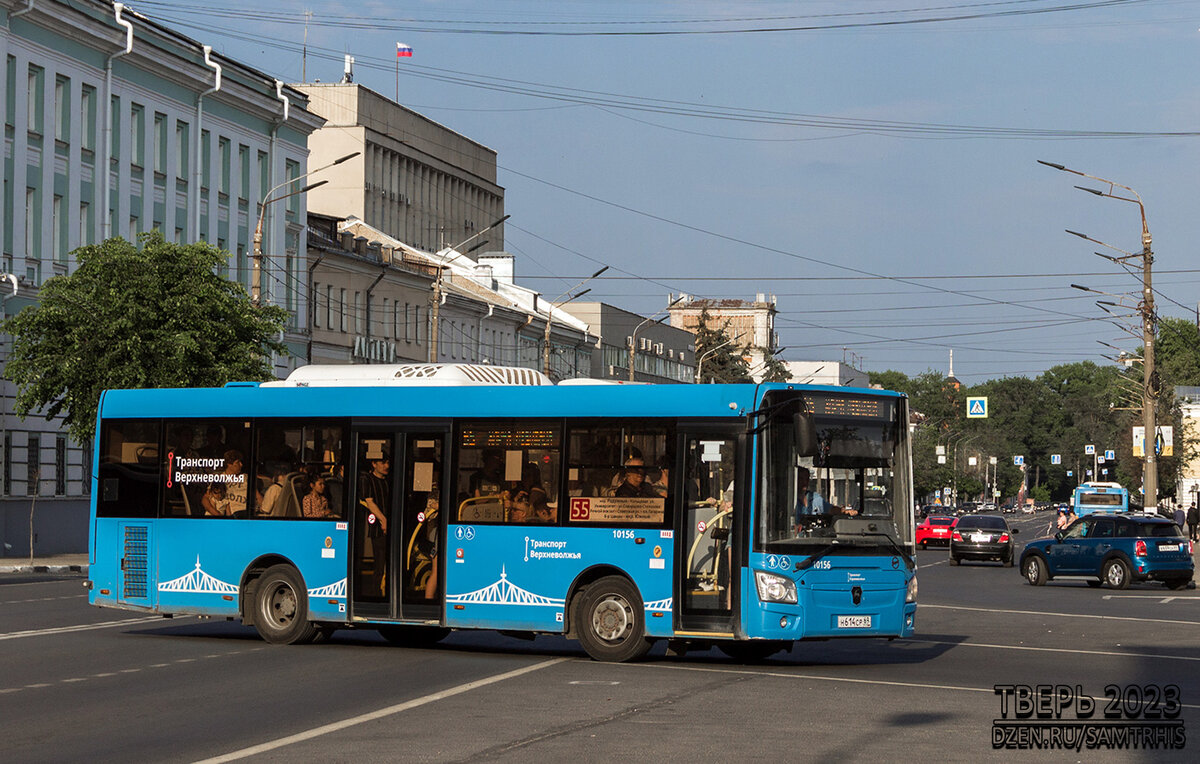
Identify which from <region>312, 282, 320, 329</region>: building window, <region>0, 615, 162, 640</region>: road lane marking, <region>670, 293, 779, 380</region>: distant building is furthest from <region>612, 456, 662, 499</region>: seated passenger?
<region>670, 293, 779, 380</region>: distant building

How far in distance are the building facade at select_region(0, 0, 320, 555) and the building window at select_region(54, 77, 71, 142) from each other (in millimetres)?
36

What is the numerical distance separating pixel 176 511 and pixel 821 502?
25.3ft

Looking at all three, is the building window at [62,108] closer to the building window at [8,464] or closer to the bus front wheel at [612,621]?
the building window at [8,464]

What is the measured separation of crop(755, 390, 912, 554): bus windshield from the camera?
1719 centimetres

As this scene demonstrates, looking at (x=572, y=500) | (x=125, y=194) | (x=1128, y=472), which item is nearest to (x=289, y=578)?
(x=572, y=500)

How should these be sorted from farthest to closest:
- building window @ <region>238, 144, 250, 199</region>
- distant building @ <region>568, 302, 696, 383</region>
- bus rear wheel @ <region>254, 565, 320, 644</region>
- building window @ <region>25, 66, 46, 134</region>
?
distant building @ <region>568, 302, 696, 383</region>, building window @ <region>238, 144, 250, 199</region>, building window @ <region>25, 66, 46, 134</region>, bus rear wheel @ <region>254, 565, 320, 644</region>

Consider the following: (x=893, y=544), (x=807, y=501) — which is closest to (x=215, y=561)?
(x=807, y=501)

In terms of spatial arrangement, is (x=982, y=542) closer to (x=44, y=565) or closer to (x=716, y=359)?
(x=44, y=565)

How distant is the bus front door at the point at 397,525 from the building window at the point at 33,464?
91.8 ft

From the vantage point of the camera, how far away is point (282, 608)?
20172mm

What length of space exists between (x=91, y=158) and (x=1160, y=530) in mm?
28959

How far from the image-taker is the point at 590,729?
498 inches

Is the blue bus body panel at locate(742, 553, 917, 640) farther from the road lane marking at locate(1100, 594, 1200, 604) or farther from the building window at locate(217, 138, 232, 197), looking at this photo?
the building window at locate(217, 138, 232, 197)

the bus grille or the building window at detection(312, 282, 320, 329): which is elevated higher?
the building window at detection(312, 282, 320, 329)
